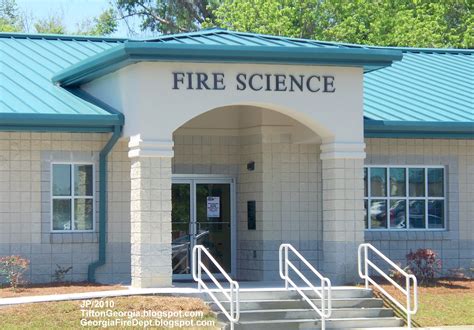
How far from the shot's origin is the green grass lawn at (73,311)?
17750 mm

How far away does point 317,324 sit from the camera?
19.2 meters

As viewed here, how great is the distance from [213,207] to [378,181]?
3667mm

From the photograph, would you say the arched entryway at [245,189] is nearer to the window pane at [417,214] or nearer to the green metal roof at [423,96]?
the green metal roof at [423,96]

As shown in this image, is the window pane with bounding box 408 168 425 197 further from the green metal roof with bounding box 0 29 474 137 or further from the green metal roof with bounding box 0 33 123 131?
the green metal roof with bounding box 0 33 123 131

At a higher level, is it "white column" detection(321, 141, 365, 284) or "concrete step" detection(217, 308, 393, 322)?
"white column" detection(321, 141, 365, 284)

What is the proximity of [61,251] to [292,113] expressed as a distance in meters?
5.40

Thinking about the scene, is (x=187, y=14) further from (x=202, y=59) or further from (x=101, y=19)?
(x=202, y=59)

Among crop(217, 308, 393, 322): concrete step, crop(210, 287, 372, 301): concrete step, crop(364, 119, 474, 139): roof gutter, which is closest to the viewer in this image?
crop(217, 308, 393, 322): concrete step

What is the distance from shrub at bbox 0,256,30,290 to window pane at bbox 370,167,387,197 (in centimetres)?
777

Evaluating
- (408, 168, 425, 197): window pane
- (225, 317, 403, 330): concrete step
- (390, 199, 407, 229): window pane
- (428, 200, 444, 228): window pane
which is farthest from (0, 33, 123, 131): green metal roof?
(428, 200, 444, 228): window pane

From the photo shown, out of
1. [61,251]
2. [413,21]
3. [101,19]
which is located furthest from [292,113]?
[101,19]

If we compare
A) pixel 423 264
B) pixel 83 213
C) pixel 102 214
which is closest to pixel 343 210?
pixel 423 264

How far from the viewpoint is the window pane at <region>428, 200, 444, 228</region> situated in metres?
25.3

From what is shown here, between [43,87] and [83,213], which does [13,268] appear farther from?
[43,87]
